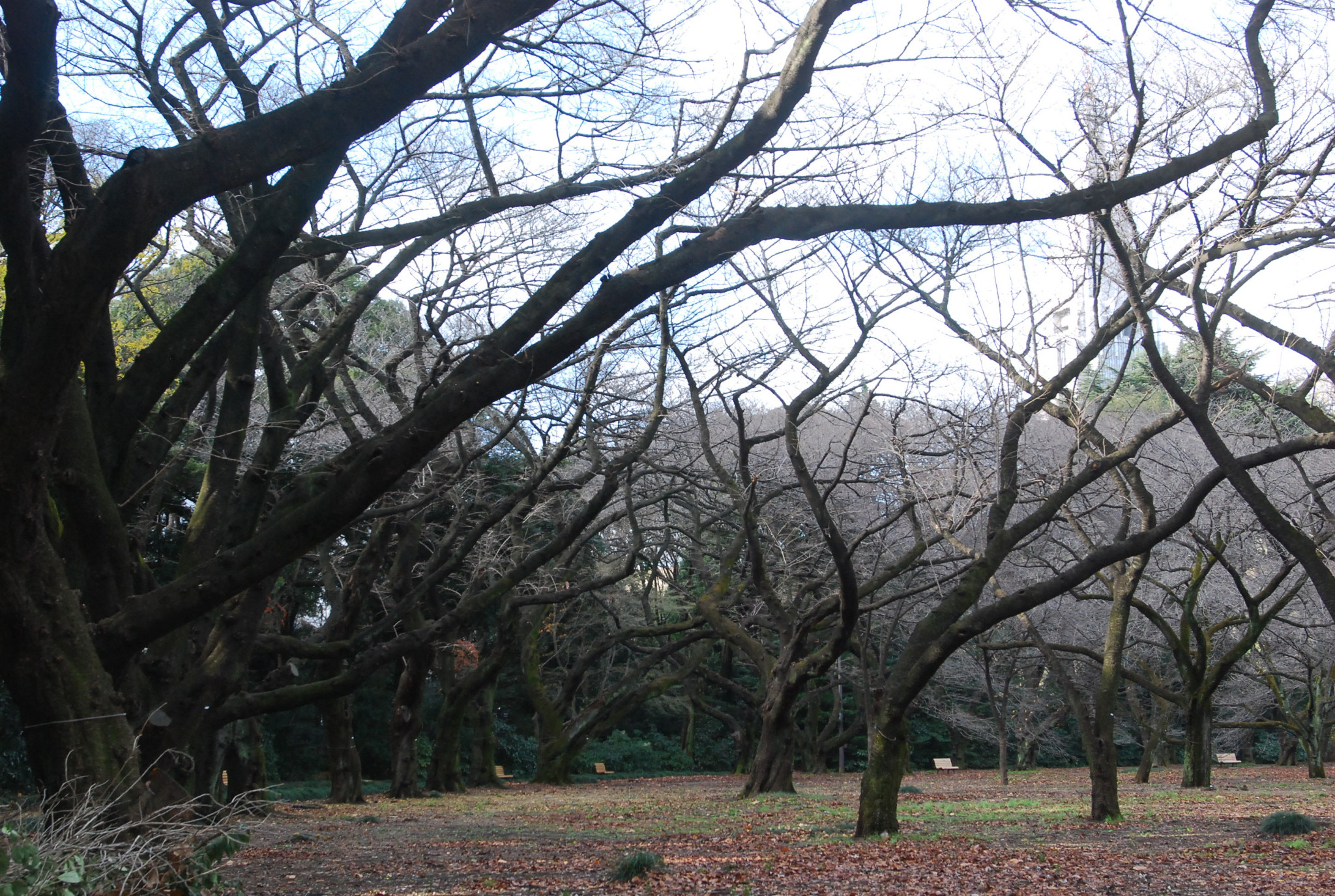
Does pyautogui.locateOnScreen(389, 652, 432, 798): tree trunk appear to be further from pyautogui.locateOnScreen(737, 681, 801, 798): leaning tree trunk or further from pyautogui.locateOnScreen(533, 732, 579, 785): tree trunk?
pyautogui.locateOnScreen(737, 681, 801, 798): leaning tree trunk

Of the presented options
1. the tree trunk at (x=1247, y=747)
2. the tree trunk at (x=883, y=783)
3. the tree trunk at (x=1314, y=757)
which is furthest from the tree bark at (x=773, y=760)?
the tree trunk at (x=1247, y=747)

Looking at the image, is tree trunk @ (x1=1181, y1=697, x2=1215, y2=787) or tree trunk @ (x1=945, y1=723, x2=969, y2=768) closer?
tree trunk @ (x1=1181, y1=697, x2=1215, y2=787)

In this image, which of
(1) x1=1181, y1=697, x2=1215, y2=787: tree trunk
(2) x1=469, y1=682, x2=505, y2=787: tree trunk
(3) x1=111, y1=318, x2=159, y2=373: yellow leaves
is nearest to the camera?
(3) x1=111, y1=318, x2=159, y2=373: yellow leaves

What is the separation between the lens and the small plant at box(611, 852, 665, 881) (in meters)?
6.41

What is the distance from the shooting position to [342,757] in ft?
52.1

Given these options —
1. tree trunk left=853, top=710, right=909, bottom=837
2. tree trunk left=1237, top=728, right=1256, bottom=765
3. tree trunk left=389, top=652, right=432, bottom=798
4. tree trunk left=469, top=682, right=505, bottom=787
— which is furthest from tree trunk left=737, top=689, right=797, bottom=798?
tree trunk left=1237, top=728, right=1256, bottom=765

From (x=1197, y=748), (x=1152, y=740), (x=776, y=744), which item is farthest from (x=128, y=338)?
(x=1152, y=740)

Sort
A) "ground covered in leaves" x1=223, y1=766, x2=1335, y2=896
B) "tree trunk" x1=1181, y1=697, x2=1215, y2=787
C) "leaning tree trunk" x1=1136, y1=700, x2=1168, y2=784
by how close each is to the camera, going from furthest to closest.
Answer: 1. "leaning tree trunk" x1=1136, y1=700, x2=1168, y2=784
2. "tree trunk" x1=1181, y1=697, x2=1215, y2=787
3. "ground covered in leaves" x1=223, y1=766, x2=1335, y2=896

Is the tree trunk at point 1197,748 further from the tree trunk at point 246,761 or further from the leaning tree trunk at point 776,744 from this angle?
the tree trunk at point 246,761

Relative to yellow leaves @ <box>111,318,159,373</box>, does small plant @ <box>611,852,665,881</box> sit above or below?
below

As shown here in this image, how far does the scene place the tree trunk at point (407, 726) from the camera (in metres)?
16.8

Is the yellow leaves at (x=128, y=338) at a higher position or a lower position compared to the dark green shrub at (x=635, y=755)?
higher

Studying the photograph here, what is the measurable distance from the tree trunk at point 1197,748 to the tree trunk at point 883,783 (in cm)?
923

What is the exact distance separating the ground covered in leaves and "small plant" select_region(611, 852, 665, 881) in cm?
8
